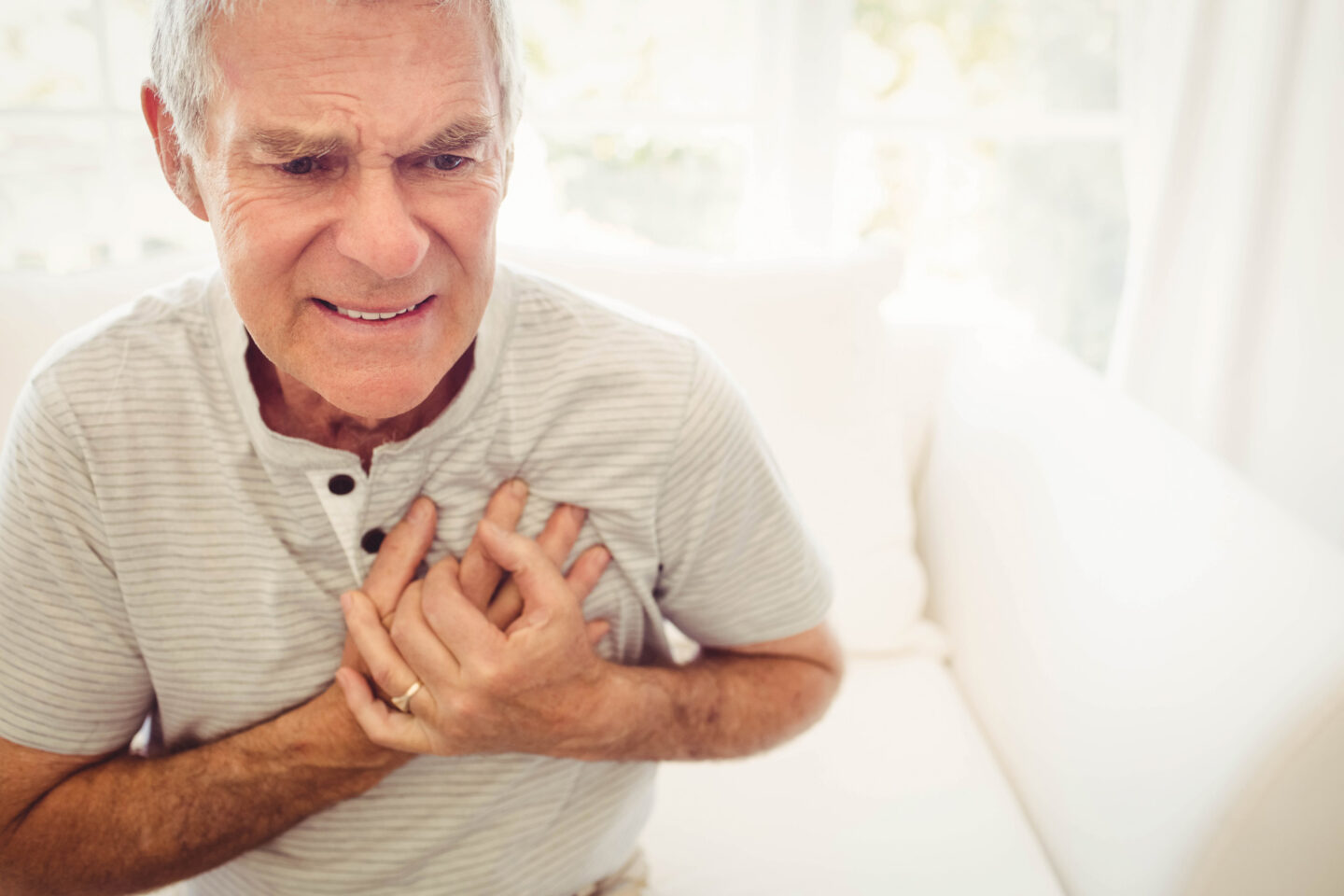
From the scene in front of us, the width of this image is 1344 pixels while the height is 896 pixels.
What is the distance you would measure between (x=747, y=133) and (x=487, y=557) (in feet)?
4.97

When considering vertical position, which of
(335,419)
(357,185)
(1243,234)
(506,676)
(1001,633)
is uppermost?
(357,185)

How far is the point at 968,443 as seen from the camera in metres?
1.56

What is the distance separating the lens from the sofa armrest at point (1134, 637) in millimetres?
858

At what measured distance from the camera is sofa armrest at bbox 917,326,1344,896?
33.8 inches

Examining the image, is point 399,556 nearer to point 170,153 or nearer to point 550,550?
point 550,550

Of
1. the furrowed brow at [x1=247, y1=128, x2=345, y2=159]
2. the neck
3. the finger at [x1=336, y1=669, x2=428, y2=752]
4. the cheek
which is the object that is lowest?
the finger at [x1=336, y1=669, x2=428, y2=752]

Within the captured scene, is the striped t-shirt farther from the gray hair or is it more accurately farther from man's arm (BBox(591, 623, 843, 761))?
the gray hair

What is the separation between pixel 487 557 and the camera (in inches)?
34.9

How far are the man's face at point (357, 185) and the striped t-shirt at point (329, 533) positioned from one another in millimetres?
102

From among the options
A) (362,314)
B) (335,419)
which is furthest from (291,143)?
(335,419)

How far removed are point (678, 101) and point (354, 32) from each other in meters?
1.51

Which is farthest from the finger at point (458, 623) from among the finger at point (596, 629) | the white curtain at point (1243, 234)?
the white curtain at point (1243, 234)

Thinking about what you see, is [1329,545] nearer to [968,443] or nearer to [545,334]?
[968,443]

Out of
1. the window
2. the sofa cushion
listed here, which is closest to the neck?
the sofa cushion
